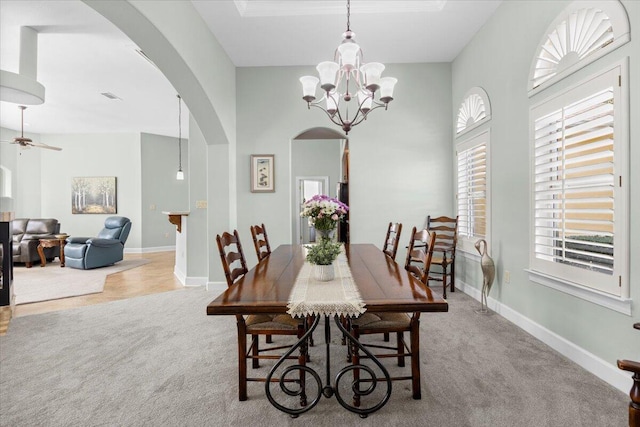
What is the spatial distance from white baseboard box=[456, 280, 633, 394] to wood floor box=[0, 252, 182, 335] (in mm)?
4294

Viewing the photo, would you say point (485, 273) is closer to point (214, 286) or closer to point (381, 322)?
point (381, 322)

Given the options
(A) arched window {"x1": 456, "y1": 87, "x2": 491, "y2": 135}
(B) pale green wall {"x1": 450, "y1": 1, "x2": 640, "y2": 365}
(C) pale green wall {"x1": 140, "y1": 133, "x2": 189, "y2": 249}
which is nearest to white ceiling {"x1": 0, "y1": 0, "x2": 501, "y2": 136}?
(B) pale green wall {"x1": 450, "y1": 1, "x2": 640, "y2": 365}

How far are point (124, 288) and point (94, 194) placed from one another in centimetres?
519

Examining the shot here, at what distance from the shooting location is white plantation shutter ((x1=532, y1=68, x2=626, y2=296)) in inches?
82.3

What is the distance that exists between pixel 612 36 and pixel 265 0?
9.68ft

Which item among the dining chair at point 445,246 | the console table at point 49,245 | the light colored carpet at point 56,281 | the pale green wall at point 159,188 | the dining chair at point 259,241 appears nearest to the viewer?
the dining chair at point 259,241

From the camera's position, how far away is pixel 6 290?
3.57 meters

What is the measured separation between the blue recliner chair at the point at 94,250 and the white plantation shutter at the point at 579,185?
7.08m

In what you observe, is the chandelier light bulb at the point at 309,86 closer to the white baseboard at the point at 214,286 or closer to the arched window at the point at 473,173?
the arched window at the point at 473,173

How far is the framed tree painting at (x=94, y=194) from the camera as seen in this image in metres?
8.74

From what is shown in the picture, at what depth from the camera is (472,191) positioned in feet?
13.6

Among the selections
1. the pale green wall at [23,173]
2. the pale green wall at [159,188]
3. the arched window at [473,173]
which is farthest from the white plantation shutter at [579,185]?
the pale green wall at [23,173]

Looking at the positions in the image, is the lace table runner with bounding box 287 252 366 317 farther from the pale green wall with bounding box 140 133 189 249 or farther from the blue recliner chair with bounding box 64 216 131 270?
the pale green wall with bounding box 140 133 189 249

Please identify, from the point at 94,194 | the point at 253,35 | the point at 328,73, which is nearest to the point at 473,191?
the point at 328,73
